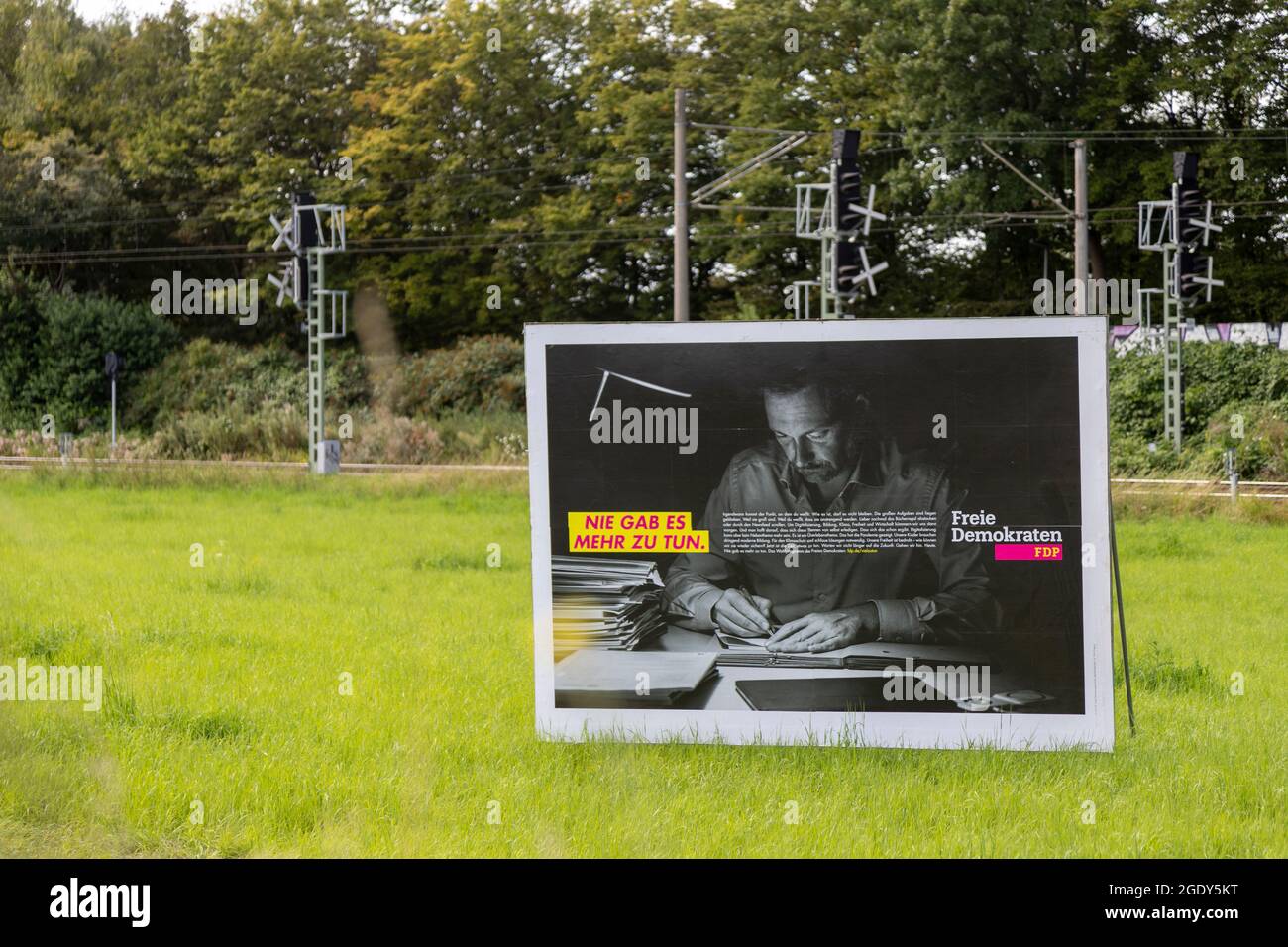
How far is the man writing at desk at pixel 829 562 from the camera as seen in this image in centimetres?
669

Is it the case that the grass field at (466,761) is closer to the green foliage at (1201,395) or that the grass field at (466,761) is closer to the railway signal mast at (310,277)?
the railway signal mast at (310,277)

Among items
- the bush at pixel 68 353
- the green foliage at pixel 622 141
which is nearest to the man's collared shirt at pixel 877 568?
the green foliage at pixel 622 141

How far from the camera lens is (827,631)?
6.75 metres

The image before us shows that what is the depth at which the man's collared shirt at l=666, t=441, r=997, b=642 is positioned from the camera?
669cm

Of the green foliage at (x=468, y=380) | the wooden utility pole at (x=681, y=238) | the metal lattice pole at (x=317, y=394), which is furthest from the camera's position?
the green foliage at (x=468, y=380)

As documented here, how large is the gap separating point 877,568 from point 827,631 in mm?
396

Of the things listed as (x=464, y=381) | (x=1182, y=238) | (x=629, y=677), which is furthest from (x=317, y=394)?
(x=629, y=677)

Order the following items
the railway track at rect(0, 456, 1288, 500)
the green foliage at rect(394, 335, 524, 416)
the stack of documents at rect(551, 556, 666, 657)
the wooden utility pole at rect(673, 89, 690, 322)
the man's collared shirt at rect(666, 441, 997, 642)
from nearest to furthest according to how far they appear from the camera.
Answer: the man's collared shirt at rect(666, 441, 997, 642) < the stack of documents at rect(551, 556, 666, 657) < the railway track at rect(0, 456, 1288, 500) < the wooden utility pole at rect(673, 89, 690, 322) < the green foliage at rect(394, 335, 524, 416)

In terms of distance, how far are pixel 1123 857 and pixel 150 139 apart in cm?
4807

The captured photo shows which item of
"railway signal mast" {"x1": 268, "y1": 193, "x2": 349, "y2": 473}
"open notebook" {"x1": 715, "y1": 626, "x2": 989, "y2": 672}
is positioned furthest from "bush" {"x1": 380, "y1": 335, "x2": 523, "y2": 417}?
"open notebook" {"x1": 715, "y1": 626, "x2": 989, "y2": 672}

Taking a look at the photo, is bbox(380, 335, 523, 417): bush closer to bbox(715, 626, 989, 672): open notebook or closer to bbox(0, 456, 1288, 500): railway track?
bbox(0, 456, 1288, 500): railway track

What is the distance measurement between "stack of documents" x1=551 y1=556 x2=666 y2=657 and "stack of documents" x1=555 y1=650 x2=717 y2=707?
71mm

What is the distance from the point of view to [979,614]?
6.69 metres

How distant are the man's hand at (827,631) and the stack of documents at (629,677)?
1.25 feet
